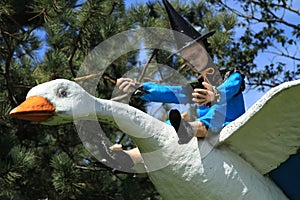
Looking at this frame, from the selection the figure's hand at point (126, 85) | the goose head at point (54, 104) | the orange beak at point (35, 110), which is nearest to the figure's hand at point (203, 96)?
the figure's hand at point (126, 85)

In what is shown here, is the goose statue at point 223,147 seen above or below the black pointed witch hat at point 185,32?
below

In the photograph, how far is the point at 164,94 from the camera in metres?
1.74

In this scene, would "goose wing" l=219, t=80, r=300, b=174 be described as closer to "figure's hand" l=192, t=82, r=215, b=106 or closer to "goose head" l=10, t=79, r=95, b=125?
"figure's hand" l=192, t=82, r=215, b=106

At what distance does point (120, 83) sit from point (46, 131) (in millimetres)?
2024

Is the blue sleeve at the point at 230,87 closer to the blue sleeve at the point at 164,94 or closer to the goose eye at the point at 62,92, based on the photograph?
the blue sleeve at the point at 164,94

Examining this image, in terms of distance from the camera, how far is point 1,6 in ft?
9.07

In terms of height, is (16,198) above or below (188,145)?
below

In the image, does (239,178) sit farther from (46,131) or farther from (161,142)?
(46,131)

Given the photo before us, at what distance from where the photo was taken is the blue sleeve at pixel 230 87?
65.4 inches

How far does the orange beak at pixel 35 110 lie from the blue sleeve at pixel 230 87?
21.4 inches

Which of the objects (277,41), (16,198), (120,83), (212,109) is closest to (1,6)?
(16,198)

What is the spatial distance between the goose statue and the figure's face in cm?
26

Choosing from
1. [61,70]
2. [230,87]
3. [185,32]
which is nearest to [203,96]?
[230,87]

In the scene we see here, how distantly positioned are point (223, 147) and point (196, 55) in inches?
12.9
